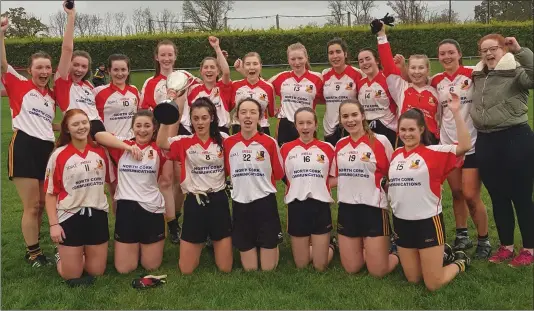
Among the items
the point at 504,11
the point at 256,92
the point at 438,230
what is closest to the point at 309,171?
the point at 438,230

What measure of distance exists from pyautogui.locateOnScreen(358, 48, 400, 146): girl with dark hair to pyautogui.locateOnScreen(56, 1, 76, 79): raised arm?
3254 millimetres

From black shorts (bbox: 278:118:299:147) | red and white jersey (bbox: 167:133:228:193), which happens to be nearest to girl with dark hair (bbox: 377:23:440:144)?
black shorts (bbox: 278:118:299:147)

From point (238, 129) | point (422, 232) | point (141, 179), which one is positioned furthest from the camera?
point (238, 129)

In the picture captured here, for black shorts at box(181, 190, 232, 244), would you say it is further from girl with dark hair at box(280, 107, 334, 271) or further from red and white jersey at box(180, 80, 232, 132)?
red and white jersey at box(180, 80, 232, 132)

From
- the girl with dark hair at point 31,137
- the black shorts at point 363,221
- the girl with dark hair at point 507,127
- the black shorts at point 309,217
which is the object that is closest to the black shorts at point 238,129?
the black shorts at point 309,217

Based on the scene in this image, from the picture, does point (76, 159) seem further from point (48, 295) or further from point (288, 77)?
point (288, 77)

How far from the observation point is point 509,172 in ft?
15.6

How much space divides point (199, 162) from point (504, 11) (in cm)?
3687

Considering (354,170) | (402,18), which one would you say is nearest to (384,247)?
(354,170)

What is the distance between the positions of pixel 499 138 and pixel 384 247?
1.56 metres

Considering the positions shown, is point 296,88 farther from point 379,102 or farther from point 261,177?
point 261,177

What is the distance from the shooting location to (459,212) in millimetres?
5609

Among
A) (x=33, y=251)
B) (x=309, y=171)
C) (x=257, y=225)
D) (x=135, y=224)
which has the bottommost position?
(x=33, y=251)

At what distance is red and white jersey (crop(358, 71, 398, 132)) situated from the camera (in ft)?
19.0
